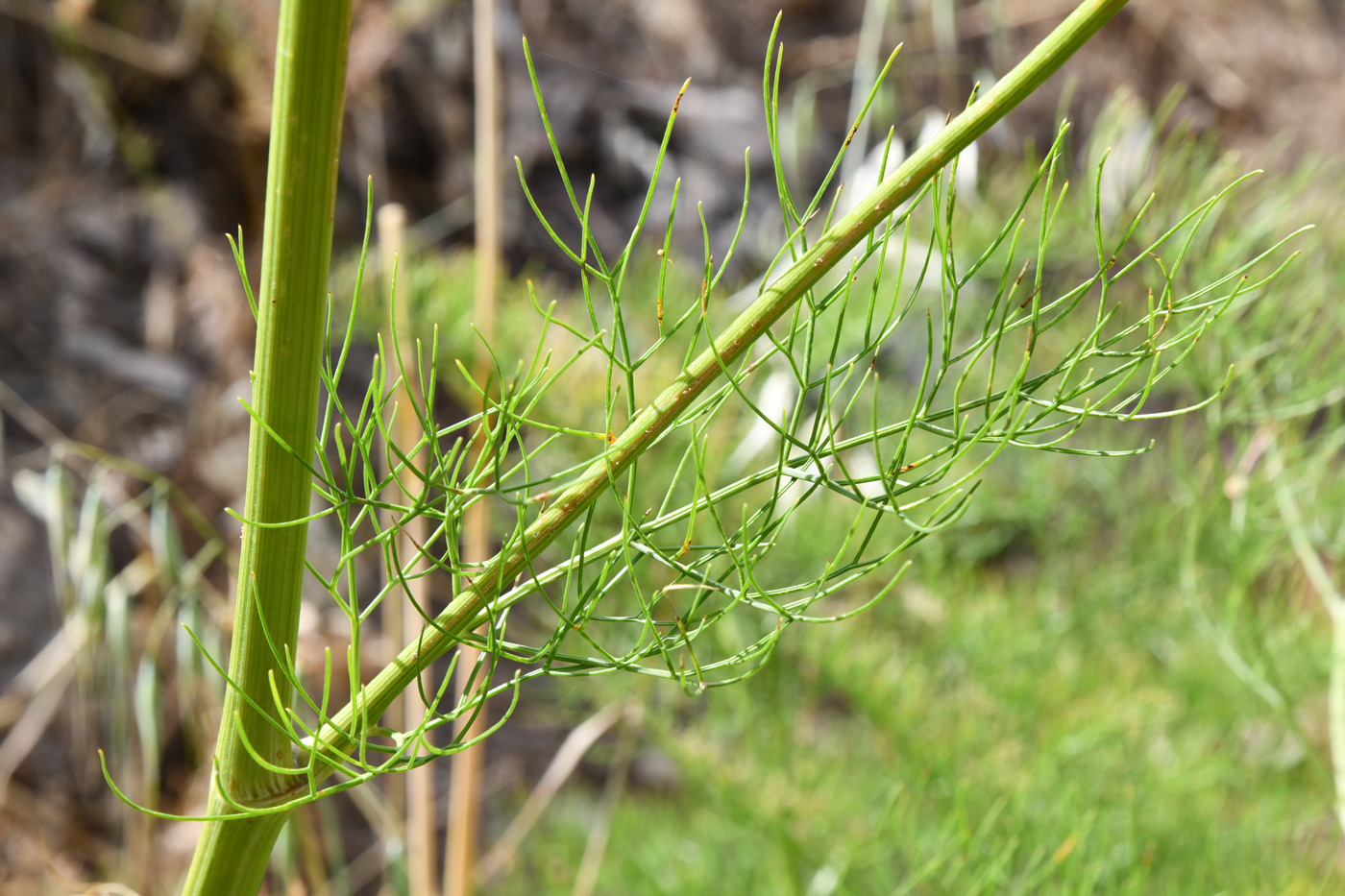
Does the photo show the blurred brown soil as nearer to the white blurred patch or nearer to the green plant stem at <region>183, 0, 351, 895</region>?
the white blurred patch

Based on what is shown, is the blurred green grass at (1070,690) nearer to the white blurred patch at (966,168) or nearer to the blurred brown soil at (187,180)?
the white blurred patch at (966,168)

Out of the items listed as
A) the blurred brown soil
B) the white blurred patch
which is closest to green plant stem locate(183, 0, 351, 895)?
the white blurred patch

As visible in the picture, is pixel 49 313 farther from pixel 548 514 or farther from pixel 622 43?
pixel 548 514

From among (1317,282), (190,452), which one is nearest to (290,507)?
(1317,282)

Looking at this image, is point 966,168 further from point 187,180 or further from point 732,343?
point 187,180

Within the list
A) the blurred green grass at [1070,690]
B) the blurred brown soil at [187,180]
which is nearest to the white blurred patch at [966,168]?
the blurred green grass at [1070,690]

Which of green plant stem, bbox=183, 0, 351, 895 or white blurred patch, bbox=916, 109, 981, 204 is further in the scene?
white blurred patch, bbox=916, 109, 981, 204

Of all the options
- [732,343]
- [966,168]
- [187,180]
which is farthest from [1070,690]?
→ [187,180]

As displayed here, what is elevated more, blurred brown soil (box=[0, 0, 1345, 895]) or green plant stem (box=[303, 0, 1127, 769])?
blurred brown soil (box=[0, 0, 1345, 895])
